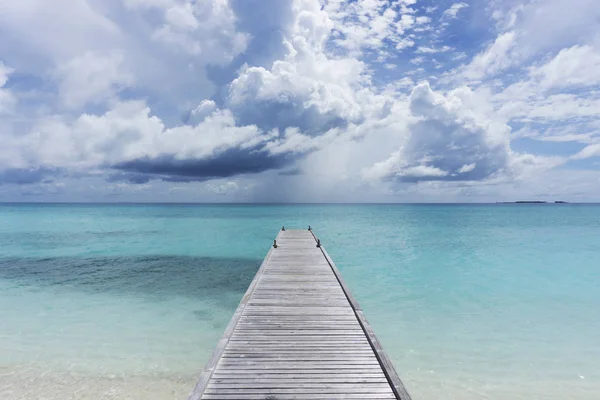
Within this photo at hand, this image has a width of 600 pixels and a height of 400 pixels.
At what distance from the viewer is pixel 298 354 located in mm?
7105

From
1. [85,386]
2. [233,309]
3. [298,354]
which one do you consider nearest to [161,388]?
[85,386]

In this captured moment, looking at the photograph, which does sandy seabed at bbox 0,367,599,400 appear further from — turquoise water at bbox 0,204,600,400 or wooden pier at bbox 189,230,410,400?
wooden pier at bbox 189,230,410,400

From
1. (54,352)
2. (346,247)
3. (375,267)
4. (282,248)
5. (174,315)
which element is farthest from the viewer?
(346,247)

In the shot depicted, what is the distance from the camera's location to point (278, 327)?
27.9 ft

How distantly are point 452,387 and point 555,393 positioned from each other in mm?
2692

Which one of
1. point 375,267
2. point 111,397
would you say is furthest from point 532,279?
point 111,397

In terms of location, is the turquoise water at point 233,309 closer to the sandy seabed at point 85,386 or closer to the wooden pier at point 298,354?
the sandy seabed at point 85,386

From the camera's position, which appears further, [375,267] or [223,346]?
[375,267]

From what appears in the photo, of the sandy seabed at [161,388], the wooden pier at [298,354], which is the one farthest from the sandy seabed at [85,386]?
the wooden pier at [298,354]

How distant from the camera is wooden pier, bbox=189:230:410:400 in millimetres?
5883

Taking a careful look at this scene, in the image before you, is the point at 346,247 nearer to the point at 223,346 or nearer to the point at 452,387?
the point at 452,387

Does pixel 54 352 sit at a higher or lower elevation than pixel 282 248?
lower

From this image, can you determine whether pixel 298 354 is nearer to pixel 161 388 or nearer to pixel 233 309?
pixel 161 388

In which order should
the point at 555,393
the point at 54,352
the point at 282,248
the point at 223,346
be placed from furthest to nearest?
the point at 282,248, the point at 54,352, the point at 555,393, the point at 223,346
